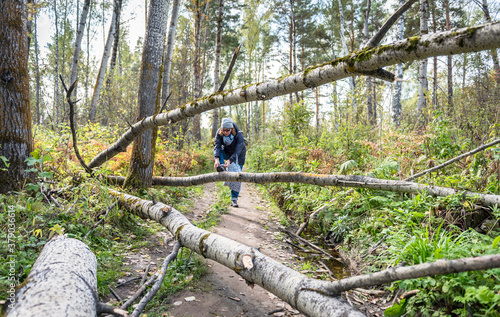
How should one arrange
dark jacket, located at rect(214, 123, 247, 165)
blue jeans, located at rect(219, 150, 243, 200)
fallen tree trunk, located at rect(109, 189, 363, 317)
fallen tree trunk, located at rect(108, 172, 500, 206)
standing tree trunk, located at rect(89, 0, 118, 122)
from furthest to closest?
standing tree trunk, located at rect(89, 0, 118, 122) < blue jeans, located at rect(219, 150, 243, 200) < dark jacket, located at rect(214, 123, 247, 165) < fallen tree trunk, located at rect(108, 172, 500, 206) < fallen tree trunk, located at rect(109, 189, 363, 317)

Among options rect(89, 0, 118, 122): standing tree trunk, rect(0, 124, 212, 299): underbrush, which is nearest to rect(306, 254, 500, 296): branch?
rect(0, 124, 212, 299): underbrush

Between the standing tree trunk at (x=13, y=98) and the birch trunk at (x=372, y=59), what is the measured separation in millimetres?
2544

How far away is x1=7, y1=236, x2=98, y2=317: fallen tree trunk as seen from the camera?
4.37 ft

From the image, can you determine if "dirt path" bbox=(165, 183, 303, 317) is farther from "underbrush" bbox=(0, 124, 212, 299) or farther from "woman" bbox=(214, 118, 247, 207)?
"woman" bbox=(214, 118, 247, 207)

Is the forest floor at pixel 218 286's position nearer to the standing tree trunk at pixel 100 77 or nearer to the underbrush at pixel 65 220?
the underbrush at pixel 65 220

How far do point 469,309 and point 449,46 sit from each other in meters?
1.78

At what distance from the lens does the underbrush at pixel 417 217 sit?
1873 millimetres

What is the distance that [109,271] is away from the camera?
107 inches

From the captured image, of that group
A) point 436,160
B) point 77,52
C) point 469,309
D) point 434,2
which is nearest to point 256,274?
point 469,309

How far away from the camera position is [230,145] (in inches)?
246

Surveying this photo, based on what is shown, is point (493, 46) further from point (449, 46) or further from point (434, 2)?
point (434, 2)

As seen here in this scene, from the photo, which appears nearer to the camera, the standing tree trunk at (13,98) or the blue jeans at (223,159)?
the standing tree trunk at (13,98)

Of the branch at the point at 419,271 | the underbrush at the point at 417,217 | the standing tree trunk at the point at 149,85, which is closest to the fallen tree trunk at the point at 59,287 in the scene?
the branch at the point at 419,271

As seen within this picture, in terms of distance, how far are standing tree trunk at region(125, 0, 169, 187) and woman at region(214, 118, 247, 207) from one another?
1.56 m
